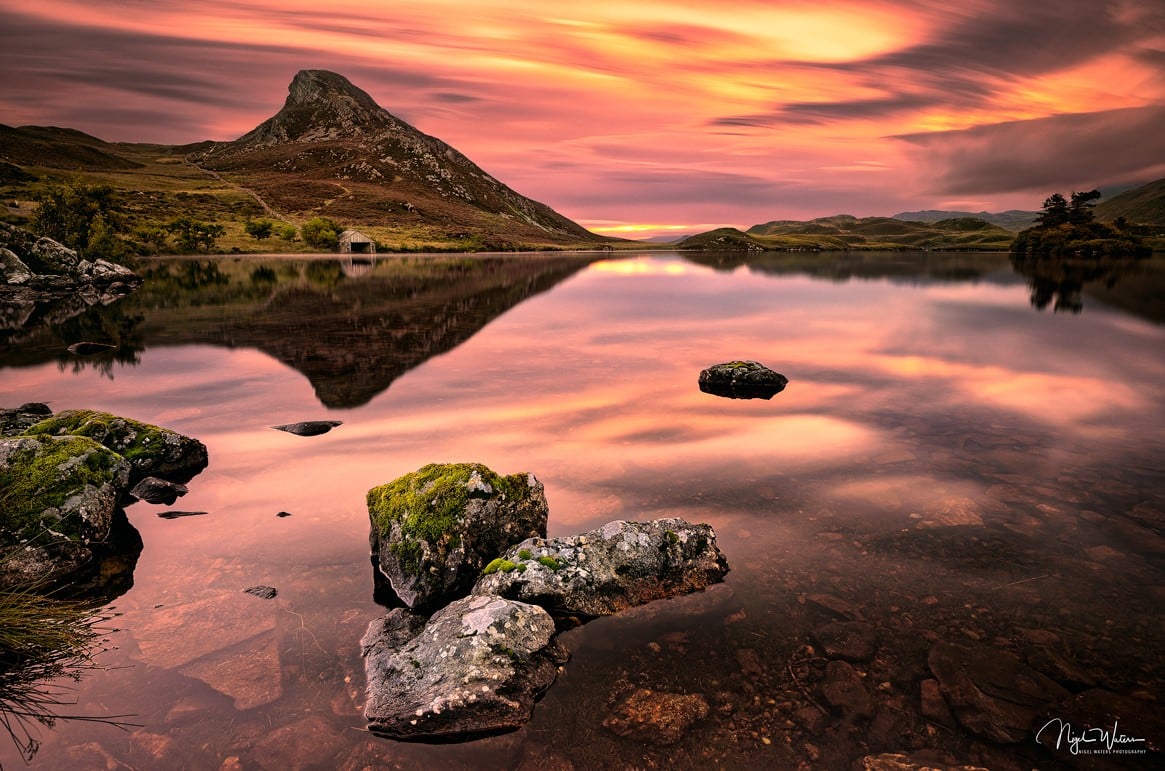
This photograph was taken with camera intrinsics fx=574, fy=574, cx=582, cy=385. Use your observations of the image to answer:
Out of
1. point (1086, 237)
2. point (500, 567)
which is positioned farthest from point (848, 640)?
point (1086, 237)

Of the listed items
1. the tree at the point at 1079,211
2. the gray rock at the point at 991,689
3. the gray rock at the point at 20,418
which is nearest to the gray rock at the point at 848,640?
the gray rock at the point at 991,689

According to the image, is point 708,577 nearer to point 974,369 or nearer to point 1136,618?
point 1136,618

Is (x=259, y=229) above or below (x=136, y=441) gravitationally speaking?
above

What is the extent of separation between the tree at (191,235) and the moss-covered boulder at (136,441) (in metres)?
149

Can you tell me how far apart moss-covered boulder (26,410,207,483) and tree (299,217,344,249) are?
168 meters

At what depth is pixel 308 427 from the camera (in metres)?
20.0

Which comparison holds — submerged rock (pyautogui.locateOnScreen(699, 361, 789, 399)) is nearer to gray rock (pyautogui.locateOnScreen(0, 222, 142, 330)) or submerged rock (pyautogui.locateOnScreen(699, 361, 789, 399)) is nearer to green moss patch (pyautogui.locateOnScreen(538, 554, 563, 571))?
green moss patch (pyautogui.locateOnScreen(538, 554, 563, 571))

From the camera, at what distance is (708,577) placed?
11109 mm

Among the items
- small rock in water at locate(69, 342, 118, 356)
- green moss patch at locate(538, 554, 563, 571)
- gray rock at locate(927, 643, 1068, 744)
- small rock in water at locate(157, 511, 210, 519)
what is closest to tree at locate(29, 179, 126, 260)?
small rock in water at locate(69, 342, 118, 356)

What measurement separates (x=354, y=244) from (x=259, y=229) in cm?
2499

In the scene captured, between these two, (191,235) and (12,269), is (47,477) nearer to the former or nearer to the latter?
(12,269)

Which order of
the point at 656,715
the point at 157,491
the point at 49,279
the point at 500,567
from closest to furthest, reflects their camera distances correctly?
the point at 656,715
the point at 500,567
the point at 157,491
the point at 49,279

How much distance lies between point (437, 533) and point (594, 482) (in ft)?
18.9

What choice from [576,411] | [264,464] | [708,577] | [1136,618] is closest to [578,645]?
[708,577]
